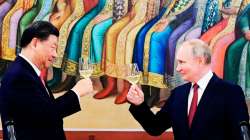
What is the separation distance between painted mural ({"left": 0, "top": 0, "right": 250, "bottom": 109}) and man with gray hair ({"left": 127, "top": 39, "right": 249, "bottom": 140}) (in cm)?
65

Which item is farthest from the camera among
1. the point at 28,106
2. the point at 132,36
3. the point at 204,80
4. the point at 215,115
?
the point at 132,36

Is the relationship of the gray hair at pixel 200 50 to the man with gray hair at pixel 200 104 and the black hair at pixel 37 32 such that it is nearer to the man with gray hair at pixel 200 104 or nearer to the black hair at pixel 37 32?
the man with gray hair at pixel 200 104

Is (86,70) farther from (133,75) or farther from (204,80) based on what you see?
(204,80)

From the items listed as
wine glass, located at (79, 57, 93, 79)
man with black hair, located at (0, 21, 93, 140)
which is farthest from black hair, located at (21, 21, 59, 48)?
wine glass, located at (79, 57, 93, 79)

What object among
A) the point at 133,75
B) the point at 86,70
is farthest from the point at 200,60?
the point at 86,70

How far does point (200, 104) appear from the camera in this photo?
2246 mm

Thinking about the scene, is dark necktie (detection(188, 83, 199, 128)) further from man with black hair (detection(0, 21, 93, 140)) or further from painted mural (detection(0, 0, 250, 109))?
painted mural (detection(0, 0, 250, 109))

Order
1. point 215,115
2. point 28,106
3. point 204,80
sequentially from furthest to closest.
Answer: point 204,80 < point 215,115 < point 28,106

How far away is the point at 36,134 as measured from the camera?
2008mm

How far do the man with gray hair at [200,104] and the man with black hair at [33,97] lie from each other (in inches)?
18.6

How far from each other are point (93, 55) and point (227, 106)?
1121 mm

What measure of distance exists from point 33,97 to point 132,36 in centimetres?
120

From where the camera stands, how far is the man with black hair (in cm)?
198

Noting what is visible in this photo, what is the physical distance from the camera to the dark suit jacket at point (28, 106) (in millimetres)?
1982
